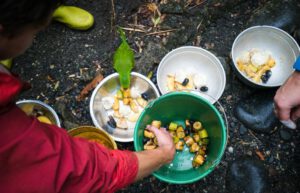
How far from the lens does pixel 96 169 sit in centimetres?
114

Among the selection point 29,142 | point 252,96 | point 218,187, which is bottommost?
point 218,187

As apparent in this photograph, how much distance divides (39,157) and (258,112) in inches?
59.9

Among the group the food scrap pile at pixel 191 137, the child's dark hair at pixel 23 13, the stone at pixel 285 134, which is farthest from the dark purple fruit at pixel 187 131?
the child's dark hair at pixel 23 13

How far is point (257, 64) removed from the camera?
2252mm

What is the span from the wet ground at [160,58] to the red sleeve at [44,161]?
0.97 m

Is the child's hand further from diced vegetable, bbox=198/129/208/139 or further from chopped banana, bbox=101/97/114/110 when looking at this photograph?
chopped banana, bbox=101/97/114/110

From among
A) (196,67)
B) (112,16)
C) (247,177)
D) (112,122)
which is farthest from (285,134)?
(112,16)

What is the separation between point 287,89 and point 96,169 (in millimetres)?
963

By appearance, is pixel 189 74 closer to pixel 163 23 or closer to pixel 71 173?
pixel 163 23

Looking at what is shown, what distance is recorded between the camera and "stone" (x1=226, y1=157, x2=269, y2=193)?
79.7 inches

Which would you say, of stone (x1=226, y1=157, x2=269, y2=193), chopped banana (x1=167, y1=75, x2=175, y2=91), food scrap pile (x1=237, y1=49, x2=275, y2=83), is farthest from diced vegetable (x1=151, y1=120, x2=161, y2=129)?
food scrap pile (x1=237, y1=49, x2=275, y2=83)

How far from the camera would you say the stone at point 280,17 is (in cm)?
234

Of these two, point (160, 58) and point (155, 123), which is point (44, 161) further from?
point (160, 58)

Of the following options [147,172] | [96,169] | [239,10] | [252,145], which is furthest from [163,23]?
[96,169]
